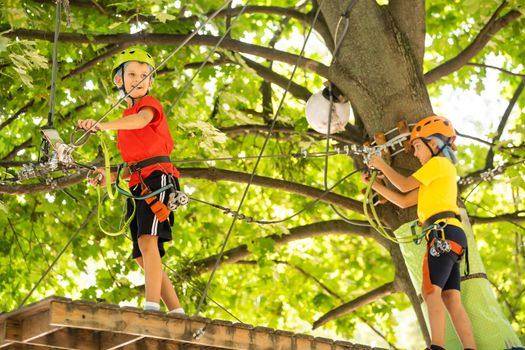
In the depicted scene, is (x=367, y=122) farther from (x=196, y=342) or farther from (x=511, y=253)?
(x=511, y=253)

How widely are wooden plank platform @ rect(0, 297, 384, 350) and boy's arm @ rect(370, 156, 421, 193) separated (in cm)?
120

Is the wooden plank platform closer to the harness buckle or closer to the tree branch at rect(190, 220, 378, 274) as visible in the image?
the harness buckle

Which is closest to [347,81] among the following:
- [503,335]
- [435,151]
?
[435,151]

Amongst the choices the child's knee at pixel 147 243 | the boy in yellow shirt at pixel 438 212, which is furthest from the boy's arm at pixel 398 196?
the child's knee at pixel 147 243

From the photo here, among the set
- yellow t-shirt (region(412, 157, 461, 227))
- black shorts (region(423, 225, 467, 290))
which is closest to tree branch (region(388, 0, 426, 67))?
yellow t-shirt (region(412, 157, 461, 227))

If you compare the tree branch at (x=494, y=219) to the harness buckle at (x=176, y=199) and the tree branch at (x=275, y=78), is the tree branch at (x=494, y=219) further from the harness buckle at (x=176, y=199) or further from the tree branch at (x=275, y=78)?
the harness buckle at (x=176, y=199)

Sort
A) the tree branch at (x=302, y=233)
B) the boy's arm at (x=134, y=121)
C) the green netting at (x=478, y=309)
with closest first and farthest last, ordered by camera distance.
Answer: the boy's arm at (x=134, y=121), the green netting at (x=478, y=309), the tree branch at (x=302, y=233)

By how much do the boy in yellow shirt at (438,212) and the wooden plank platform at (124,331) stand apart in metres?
0.60

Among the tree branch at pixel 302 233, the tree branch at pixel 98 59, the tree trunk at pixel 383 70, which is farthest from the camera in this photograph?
the tree branch at pixel 302 233

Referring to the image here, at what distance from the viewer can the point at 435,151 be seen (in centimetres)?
695

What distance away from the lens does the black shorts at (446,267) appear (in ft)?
21.3

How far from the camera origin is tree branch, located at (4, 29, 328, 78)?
8.57m

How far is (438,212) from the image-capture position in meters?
6.68

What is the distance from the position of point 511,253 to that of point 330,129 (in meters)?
7.34
